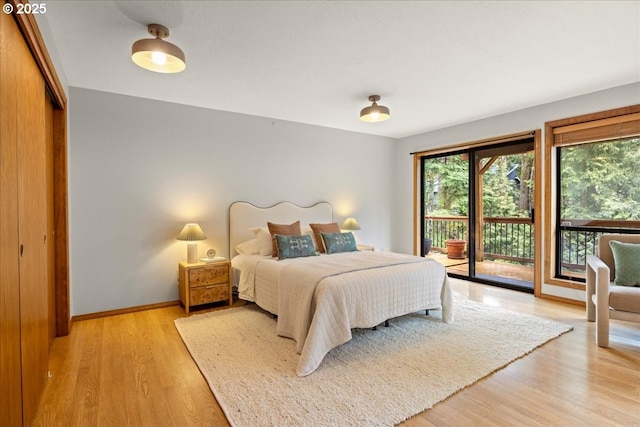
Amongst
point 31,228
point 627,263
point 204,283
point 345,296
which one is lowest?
point 204,283

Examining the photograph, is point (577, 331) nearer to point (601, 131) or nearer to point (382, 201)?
point (601, 131)

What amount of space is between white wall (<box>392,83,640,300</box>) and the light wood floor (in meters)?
1.76

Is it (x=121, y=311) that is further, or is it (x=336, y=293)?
(x=121, y=311)

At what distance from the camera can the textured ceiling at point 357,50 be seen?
2.13m

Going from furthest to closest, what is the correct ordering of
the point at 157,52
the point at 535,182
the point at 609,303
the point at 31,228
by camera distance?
the point at 535,182 → the point at 609,303 → the point at 157,52 → the point at 31,228

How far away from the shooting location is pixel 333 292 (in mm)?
2551

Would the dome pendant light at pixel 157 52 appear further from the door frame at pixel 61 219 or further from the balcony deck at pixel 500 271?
the balcony deck at pixel 500 271

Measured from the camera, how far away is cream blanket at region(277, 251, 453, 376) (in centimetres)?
248

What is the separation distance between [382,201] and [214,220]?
3111 millimetres

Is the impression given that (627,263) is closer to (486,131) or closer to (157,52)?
(486,131)

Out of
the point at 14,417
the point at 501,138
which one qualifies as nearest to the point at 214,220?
the point at 14,417

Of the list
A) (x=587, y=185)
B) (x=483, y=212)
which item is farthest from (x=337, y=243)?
(x=587, y=185)

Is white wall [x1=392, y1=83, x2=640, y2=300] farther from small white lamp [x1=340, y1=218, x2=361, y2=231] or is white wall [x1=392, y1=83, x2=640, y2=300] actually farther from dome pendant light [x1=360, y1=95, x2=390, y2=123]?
dome pendant light [x1=360, y1=95, x2=390, y2=123]

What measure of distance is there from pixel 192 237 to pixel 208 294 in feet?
2.25
